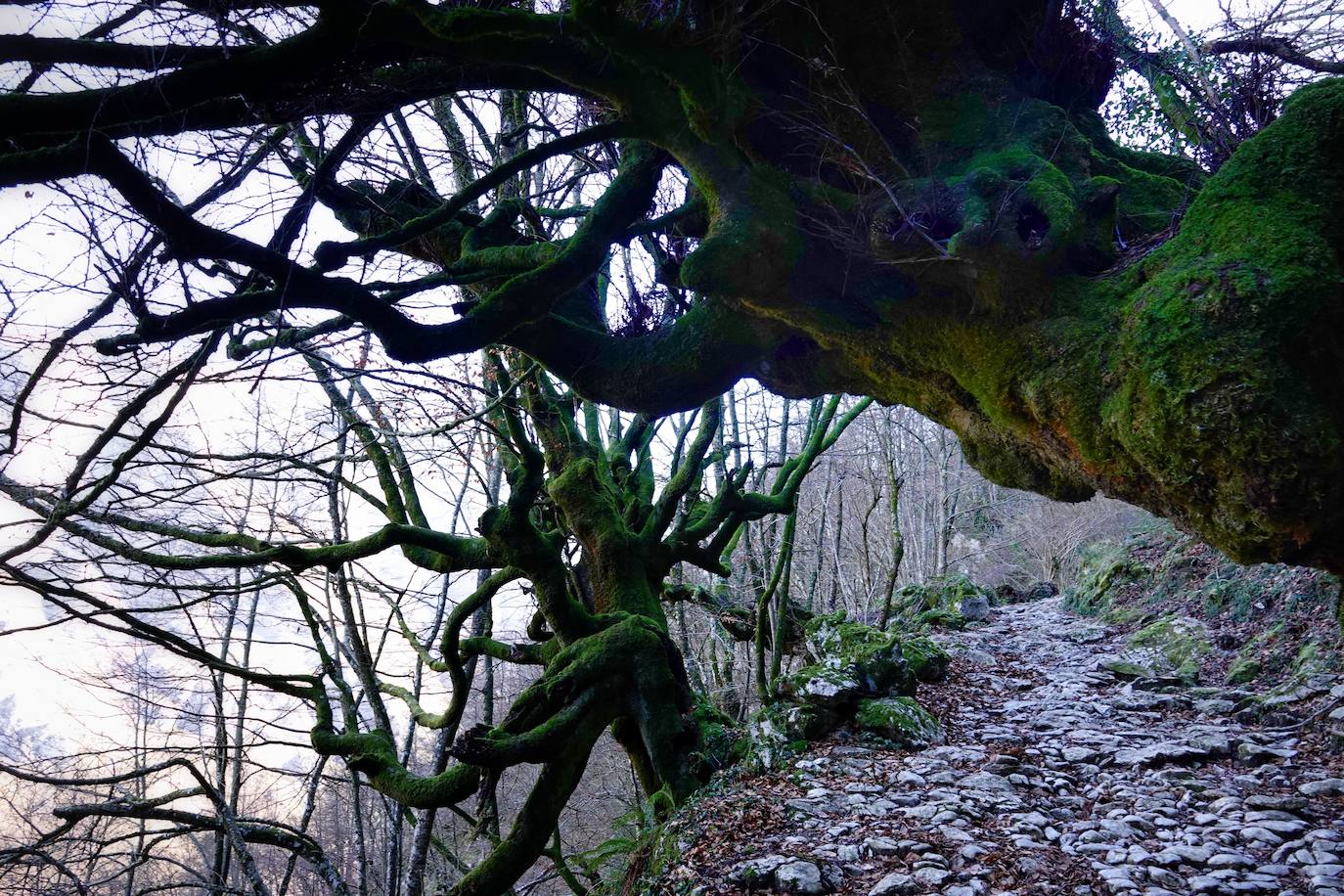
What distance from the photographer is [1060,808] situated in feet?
12.9

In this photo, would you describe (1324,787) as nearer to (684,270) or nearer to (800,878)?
(800,878)

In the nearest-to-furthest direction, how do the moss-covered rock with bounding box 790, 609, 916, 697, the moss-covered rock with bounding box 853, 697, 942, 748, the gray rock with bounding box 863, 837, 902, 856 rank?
the gray rock with bounding box 863, 837, 902, 856 → the moss-covered rock with bounding box 853, 697, 942, 748 → the moss-covered rock with bounding box 790, 609, 916, 697

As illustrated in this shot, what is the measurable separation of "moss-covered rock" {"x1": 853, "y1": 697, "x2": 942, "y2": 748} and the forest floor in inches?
5.8

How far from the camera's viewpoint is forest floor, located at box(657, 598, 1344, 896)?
306 centimetres

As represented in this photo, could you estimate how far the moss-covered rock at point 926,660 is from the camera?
713cm

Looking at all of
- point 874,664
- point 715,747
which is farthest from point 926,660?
point 715,747

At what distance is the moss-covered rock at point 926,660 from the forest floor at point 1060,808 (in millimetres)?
970

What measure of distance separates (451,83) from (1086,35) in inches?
170

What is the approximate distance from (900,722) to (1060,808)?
1.59m

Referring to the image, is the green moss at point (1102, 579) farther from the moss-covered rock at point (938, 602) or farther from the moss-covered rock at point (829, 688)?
the moss-covered rock at point (829, 688)

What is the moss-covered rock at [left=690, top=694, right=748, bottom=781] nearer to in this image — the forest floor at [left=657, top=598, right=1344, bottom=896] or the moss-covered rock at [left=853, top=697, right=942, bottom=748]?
the forest floor at [left=657, top=598, right=1344, bottom=896]

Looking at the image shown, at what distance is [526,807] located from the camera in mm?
5117

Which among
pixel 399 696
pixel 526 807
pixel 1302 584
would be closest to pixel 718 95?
pixel 526 807

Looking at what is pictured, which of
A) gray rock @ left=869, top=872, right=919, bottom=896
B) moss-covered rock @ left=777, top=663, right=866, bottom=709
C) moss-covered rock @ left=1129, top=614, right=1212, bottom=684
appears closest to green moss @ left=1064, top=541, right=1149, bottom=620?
Answer: moss-covered rock @ left=1129, top=614, right=1212, bottom=684
